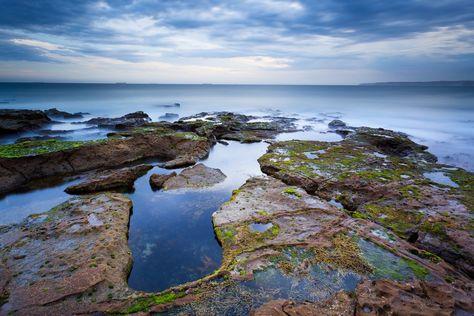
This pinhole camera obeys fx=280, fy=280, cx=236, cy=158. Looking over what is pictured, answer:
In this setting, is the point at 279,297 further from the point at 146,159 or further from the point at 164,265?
the point at 146,159

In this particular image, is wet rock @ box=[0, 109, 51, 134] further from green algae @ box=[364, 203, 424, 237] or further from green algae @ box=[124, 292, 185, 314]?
green algae @ box=[364, 203, 424, 237]

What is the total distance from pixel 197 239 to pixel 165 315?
Answer: 5.10 m

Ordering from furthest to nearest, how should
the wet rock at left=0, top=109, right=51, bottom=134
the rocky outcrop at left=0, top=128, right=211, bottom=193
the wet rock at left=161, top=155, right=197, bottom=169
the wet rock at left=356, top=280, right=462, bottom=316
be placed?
the wet rock at left=0, top=109, right=51, bottom=134 < the wet rock at left=161, top=155, right=197, bottom=169 < the rocky outcrop at left=0, top=128, right=211, bottom=193 < the wet rock at left=356, top=280, right=462, bottom=316

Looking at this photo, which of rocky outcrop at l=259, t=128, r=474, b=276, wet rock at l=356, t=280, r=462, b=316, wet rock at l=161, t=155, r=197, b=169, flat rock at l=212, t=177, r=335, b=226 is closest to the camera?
wet rock at l=356, t=280, r=462, b=316

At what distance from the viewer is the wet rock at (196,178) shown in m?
19.1

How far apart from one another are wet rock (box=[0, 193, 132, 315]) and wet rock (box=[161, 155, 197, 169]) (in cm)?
864

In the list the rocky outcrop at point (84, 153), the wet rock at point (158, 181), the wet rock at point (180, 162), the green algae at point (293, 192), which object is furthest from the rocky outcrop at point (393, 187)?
the rocky outcrop at point (84, 153)

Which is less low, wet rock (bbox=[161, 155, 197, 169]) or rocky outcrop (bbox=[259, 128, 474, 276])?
rocky outcrop (bbox=[259, 128, 474, 276])

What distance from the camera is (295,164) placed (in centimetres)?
2125

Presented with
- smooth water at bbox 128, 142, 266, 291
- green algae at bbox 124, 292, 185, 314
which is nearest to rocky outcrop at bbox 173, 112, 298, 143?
smooth water at bbox 128, 142, 266, 291

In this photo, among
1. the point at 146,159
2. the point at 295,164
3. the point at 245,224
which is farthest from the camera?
the point at 146,159

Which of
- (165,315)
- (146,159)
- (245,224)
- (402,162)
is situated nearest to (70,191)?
(146,159)

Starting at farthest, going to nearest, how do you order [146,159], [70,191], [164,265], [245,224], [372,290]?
[146,159] → [70,191] → [245,224] → [164,265] → [372,290]

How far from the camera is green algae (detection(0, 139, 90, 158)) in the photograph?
19.9m
